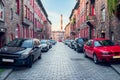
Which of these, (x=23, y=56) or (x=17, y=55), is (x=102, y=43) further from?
(x=17, y=55)

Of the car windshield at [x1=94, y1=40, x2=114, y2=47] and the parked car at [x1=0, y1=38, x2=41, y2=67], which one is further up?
the car windshield at [x1=94, y1=40, x2=114, y2=47]

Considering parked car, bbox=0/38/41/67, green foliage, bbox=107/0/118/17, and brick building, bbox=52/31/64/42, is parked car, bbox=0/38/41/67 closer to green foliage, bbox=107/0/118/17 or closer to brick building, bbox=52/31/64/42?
green foliage, bbox=107/0/118/17

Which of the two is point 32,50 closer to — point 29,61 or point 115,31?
point 29,61

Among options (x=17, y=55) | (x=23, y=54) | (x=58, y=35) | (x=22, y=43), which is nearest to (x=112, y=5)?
(x=22, y=43)

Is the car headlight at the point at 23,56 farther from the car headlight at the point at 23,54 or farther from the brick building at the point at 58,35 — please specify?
the brick building at the point at 58,35

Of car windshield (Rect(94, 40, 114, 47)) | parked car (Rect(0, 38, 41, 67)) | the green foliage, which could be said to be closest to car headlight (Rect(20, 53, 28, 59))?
parked car (Rect(0, 38, 41, 67))

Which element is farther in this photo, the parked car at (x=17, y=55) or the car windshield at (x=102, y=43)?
the car windshield at (x=102, y=43)

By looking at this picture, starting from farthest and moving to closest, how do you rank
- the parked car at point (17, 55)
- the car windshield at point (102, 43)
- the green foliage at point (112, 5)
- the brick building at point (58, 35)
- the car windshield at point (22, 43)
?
the brick building at point (58, 35) → the green foliage at point (112, 5) → the car windshield at point (102, 43) → the car windshield at point (22, 43) → the parked car at point (17, 55)

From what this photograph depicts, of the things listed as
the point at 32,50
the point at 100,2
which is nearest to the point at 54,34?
the point at 100,2

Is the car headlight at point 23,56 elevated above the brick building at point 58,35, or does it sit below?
below

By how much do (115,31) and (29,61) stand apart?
32.1ft

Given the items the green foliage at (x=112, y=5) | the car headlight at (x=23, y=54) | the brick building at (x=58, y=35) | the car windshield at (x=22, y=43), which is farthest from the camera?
the brick building at (x=58, y=35)

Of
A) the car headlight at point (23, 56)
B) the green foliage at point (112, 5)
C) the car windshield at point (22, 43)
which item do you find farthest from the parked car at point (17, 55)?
the green foliage at point (112, 5)

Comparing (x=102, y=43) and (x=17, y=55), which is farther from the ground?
(x=102, y=43)
